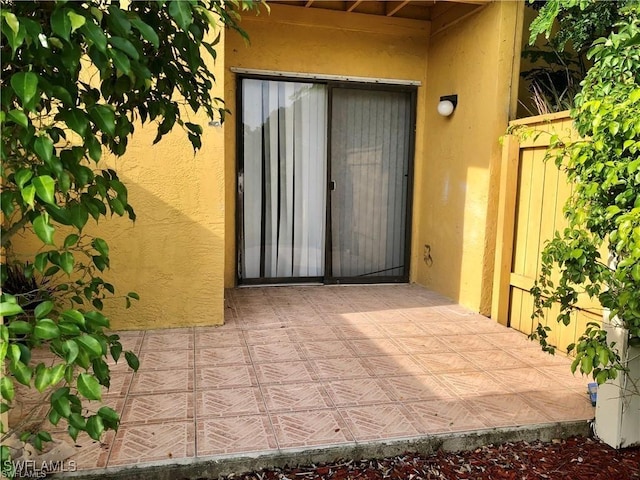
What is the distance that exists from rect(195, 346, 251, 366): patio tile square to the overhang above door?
360cm

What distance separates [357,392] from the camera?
302cm

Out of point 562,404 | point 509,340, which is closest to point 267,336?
point 509,340

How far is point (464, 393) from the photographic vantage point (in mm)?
3049

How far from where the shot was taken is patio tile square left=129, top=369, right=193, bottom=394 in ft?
9.78

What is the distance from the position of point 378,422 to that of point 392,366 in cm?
84

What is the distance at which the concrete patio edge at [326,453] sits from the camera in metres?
2.17

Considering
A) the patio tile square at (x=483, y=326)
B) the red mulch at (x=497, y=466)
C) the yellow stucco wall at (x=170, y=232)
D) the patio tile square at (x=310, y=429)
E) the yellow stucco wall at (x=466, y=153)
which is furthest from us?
the yellow stucco wall at (x=466, y=153)

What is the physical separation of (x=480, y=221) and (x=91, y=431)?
4.23m

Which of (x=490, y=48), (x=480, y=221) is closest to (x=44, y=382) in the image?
(x=480, y=221)

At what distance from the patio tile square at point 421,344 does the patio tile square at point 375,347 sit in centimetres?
6

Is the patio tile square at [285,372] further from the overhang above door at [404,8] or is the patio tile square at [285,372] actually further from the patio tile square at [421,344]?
the overhang above door at [404,8]

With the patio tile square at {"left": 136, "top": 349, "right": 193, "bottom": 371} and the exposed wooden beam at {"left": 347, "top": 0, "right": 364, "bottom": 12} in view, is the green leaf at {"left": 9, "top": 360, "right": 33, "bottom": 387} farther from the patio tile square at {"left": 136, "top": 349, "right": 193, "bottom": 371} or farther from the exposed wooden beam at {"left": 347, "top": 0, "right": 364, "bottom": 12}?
the exposed wooden beam at {"left": 347, "top": 0, "right": 364, "bottom": 12}

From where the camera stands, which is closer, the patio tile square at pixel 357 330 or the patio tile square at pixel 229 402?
the patio tile square at pixel 229 402

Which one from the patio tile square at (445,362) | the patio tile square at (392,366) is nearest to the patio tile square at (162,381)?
the patio tile square at (392,366)
